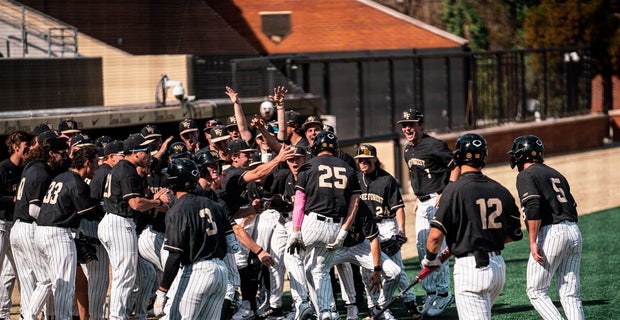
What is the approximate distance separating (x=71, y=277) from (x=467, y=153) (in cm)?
419

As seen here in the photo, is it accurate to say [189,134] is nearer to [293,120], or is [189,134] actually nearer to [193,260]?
[293,120]

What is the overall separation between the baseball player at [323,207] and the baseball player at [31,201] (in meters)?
2.47

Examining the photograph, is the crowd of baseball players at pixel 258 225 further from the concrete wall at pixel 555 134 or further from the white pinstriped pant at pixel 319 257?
the concrete wall at pixel 555 134

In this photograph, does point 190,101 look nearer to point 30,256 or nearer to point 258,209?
point 258,209

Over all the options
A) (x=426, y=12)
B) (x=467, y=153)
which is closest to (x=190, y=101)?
(x=467, y=153)

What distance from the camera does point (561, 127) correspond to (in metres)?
31.2

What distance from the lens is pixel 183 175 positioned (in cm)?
869

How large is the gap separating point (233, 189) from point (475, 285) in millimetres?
3824

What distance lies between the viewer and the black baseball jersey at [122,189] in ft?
33.9

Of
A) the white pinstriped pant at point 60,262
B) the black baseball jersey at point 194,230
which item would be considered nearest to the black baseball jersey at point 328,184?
the black baseball jersey at point 194,230

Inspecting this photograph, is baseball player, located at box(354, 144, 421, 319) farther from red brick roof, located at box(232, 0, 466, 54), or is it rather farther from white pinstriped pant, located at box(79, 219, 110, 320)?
red brick roof, located at box(232, 0, 466, 54)

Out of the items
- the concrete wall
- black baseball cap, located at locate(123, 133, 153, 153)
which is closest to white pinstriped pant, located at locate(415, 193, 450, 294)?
black baseball cap, located at locate(123, 133, 153, 153)

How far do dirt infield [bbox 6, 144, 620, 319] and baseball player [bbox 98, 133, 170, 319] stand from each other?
6.21 m

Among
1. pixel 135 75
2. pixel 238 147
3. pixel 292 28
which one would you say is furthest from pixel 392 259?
pixel 292 28
